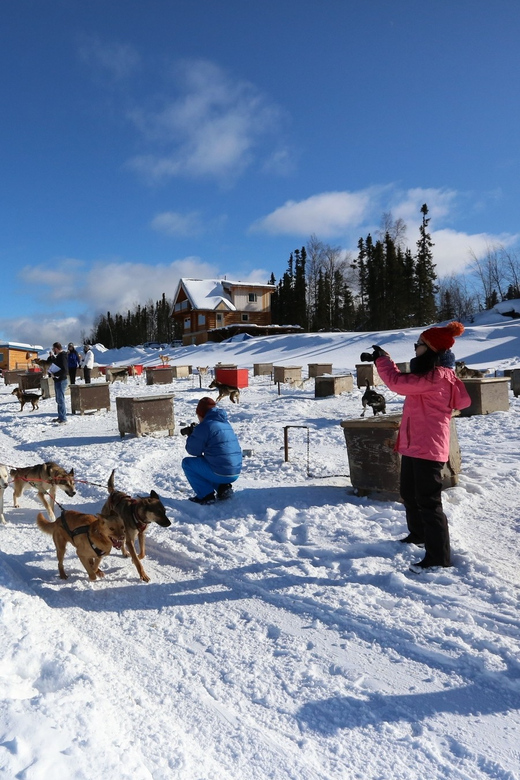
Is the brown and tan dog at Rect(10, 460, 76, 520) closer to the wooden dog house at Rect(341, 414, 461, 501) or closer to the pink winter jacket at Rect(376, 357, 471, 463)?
the wooden dog house at Rect(341, 414, 461, 501)

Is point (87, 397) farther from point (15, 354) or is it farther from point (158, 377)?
Answer: point (15, 354)

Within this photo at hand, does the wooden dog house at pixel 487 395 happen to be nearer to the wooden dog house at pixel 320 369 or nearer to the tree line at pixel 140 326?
the wooden dog house at pixel 320 369

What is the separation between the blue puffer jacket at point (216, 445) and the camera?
514 cm

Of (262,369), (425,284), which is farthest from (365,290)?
(262,369)

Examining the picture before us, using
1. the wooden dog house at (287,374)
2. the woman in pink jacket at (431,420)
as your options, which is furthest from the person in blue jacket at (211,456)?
the wooden dog house at (287,374)

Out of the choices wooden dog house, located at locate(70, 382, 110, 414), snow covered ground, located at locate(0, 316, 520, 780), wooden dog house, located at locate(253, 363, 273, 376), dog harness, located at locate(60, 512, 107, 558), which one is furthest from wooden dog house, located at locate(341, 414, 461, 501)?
wooden dog house, located at locate(253, 363, 273, 376)

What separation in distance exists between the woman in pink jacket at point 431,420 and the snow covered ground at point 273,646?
277mm

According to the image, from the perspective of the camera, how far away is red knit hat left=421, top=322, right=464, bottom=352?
345 centimetres

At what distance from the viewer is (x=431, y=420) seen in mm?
3578

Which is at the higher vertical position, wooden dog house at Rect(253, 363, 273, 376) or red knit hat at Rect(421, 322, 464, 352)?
wooden dog house at Rect(253, 363, 273, 376)

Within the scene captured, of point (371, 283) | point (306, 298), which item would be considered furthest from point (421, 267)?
point (306, 298)

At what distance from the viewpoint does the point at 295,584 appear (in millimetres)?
3518

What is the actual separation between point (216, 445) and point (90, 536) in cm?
182

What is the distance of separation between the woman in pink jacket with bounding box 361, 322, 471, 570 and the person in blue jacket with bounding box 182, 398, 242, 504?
2044mm
